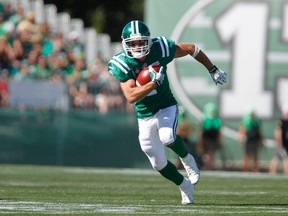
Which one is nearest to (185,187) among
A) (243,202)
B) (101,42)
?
(243,202)

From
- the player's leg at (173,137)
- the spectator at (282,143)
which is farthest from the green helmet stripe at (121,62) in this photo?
the spectator at (282,143)

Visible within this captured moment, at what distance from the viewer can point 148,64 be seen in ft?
30.3

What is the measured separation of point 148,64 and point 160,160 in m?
0.90

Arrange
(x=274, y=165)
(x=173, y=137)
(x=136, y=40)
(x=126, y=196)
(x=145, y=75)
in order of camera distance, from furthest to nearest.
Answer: (x=274, y=165), (x=126, y=196), (x=173, y=137), (x=136, y=40), (x=145, y=75)

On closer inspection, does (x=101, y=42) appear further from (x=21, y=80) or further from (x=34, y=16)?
(x=21, y=80)

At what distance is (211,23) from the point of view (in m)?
20.4

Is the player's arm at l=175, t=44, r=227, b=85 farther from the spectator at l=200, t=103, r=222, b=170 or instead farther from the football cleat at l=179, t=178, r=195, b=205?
the spectator at l=200, t=103, r=222, b=170

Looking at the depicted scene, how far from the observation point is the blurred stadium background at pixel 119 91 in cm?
1934

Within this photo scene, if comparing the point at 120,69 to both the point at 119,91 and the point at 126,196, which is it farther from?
the point at 119,91

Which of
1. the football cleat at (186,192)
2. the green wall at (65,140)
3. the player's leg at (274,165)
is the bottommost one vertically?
the player's leg at (274,165)

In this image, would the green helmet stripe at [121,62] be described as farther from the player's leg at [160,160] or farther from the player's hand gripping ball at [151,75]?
the player's leg at [160,160]

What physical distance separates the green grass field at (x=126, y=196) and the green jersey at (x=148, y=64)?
90cm

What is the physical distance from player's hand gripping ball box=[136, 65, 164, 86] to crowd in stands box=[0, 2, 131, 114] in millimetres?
10308

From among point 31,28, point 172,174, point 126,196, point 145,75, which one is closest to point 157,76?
point 145,75
